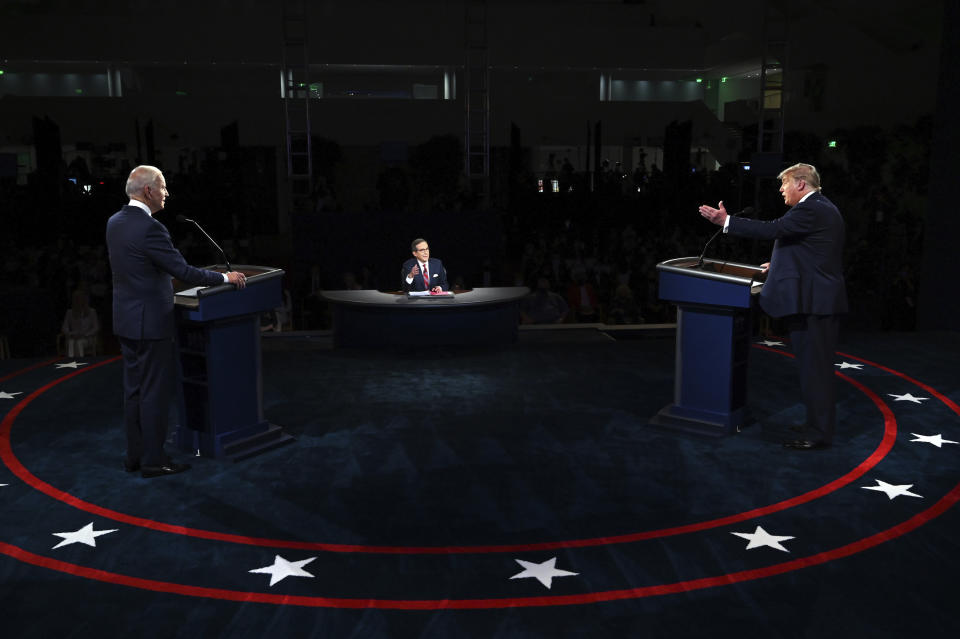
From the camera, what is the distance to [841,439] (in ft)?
15.5

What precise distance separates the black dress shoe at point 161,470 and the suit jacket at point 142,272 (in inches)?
27.4

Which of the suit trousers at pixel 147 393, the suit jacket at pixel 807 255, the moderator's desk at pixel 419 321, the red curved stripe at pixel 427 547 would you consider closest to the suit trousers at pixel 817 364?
the suit jacket at pixel 807 255

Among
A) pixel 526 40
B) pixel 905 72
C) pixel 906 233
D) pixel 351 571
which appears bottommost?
pixel 351 571

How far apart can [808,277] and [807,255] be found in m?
0.12

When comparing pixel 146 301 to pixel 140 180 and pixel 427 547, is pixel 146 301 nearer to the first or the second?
pixel 140 180

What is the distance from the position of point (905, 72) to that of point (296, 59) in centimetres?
1099

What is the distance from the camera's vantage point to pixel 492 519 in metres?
3.66

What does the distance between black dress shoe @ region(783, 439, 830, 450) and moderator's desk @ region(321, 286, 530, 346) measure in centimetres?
326

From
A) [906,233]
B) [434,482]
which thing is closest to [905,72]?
[906,233]

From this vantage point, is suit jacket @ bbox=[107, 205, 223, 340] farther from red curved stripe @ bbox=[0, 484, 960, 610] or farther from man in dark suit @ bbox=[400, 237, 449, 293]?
man in dark suit @ bbox=[400, 237, 449, 293]

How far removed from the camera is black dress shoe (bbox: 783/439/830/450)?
452 centimetres

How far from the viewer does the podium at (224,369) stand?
4.31 metres

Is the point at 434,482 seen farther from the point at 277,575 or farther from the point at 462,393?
the point at 462,393

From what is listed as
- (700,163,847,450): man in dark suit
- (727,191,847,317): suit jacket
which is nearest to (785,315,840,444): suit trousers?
(700,163,847,450): man in dark suit
